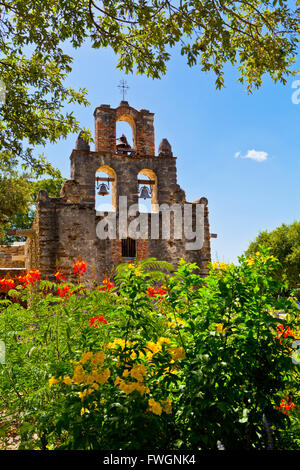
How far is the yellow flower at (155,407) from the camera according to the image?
1778 mm

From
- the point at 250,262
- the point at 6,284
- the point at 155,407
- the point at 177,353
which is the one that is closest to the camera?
the point at 155,407

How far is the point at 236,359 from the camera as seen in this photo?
1949 mm

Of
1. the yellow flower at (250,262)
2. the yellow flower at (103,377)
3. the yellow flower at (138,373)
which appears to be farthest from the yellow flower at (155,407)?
the yellow flower at (250,262)

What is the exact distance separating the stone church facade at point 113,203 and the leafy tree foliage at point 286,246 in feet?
48.1

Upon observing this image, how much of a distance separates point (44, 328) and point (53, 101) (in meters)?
5.28

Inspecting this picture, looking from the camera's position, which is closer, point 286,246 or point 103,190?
point 103,190

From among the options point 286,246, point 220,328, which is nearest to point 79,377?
point 220,328

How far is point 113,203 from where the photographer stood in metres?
14.6

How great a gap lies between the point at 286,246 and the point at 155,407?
2935cm

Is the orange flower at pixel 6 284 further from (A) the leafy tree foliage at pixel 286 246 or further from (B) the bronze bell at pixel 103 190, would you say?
(A) the leafy tree foliage at pixel 286 246

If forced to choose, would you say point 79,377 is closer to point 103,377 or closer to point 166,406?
point 103,377

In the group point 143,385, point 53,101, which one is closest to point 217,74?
point 53,101

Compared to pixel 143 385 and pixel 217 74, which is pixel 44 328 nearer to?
pixel 143 385

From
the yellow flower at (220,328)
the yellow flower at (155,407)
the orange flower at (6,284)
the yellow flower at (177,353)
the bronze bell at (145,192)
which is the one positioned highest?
the bronze bell at (145,192)
